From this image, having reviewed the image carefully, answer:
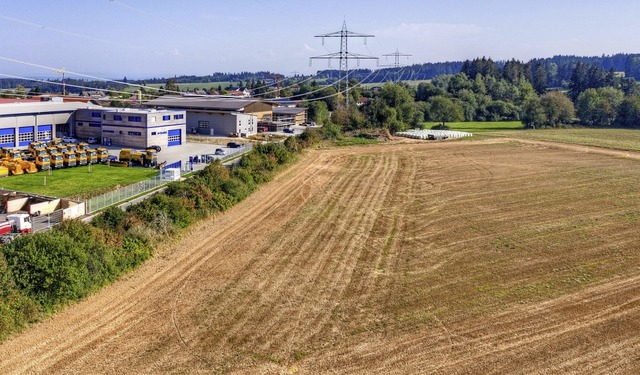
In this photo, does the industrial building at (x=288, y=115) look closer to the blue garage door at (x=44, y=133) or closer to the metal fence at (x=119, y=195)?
the blue garage door at (x=44, y=133)

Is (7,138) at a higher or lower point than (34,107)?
lower

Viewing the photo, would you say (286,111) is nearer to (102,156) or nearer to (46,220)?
(102,156)

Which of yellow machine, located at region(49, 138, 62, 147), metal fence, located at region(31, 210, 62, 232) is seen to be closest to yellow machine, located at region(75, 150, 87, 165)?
yellow machine, located at region(49, 138, 62, 147)

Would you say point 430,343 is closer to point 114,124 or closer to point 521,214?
point 521,214

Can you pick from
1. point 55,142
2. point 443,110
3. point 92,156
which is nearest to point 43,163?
point 92,156

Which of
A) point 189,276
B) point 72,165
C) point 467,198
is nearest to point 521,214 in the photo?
point 467,198

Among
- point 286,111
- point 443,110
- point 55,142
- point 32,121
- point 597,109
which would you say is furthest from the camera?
point 597,109

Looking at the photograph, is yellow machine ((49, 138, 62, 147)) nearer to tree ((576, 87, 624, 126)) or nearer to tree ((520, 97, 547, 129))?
tree ((520, 97, 547, 129))
